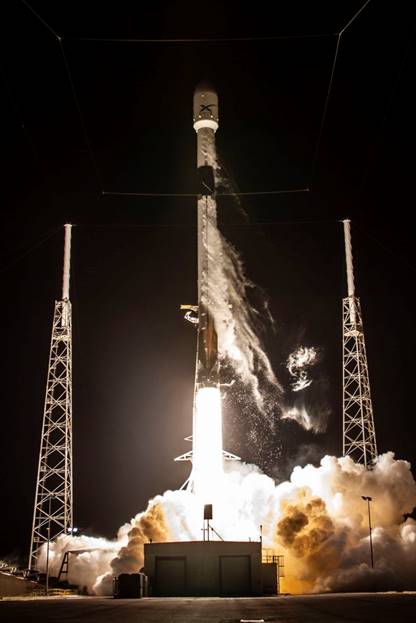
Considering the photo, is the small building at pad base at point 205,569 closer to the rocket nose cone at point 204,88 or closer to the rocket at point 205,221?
the rocket at point 205,221

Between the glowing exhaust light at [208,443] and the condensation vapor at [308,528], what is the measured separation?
2.81 ft

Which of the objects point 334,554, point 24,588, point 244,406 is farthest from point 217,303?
point 24,588

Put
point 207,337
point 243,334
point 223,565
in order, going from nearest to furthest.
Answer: point 223,565
point 207,337
point 243,334

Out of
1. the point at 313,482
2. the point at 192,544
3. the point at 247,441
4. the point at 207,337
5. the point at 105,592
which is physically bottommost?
the point at 105,592

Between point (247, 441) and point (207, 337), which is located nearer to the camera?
point (207, 337)

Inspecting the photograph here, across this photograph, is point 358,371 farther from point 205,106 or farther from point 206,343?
point 205,106

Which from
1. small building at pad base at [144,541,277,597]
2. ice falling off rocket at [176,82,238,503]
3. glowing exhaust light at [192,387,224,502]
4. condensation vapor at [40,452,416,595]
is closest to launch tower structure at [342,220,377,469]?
condensation vapor at [40,452,416,595]

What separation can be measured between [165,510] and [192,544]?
4789mm

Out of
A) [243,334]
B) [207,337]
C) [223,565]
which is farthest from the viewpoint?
[243,334]

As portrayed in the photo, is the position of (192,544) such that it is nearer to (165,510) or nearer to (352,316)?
(165,510)

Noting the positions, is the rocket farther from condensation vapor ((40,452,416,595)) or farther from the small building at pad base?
the small building at pad base

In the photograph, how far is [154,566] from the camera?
41.2 meters

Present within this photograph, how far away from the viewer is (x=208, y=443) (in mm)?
44594

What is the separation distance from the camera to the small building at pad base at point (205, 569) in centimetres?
4094
